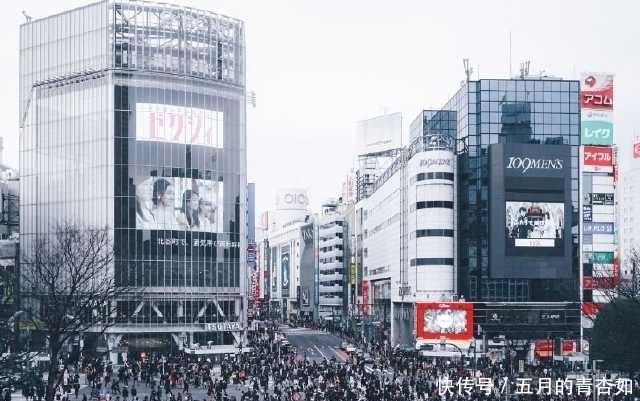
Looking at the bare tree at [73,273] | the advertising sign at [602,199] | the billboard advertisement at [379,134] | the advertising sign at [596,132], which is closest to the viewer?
the bare tree at [73,273]

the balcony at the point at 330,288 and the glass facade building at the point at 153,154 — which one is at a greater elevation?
the glass facade building at the point at 153,154

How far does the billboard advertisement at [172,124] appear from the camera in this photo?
99.8m

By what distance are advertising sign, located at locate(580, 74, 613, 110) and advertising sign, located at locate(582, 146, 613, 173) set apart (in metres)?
4.64

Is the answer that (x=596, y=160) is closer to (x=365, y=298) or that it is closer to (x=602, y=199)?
(x=602, y=199)

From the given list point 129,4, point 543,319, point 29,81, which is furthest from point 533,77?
point 29,81

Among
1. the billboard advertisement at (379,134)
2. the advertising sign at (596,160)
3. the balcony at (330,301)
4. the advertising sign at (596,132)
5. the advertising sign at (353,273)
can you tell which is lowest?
the balcony at (330,301)

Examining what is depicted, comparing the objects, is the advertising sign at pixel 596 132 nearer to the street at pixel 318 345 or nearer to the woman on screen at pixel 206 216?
the street at pixel 318 345

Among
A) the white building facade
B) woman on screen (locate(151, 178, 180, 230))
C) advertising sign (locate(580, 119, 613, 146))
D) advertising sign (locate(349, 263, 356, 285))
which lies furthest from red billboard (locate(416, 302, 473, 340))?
advertising sign (locate(349, 263, 356, 285))

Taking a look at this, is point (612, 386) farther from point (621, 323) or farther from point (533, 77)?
point (533, 77)

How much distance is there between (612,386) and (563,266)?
44.7m

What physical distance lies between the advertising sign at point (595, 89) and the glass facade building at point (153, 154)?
34.9m

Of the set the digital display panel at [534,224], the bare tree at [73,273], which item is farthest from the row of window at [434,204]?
the bare tree at [73,273]

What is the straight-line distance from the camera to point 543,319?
10125 cm

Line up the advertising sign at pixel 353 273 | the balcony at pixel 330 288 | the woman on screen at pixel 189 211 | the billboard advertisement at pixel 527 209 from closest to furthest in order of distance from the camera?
1. the billboard advertisement at pixel 527 209
2. the woman on screen at pixel 189 211
3. the advertising sign at pixel 353 273
4. the balcony at pixel 330 288
